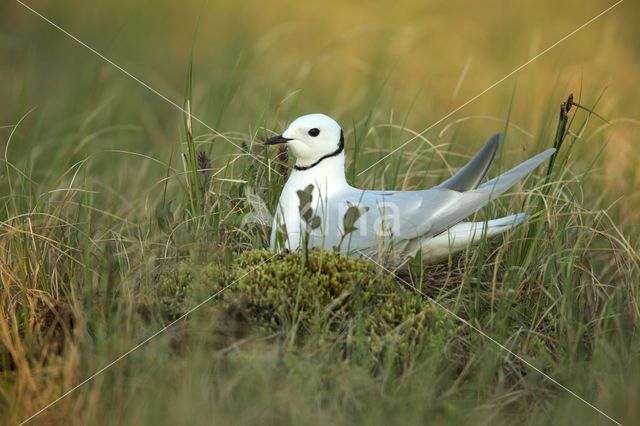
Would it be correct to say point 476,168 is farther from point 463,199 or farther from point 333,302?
point 333,302

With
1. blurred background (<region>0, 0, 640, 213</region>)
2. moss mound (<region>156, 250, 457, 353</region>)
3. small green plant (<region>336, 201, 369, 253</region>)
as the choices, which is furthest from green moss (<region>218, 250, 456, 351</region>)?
blurred background (<region>0, 0, 640, 213</region>)

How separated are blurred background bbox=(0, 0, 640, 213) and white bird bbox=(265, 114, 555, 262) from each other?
1384 millimetres

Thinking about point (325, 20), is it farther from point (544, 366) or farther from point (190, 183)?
point (544, 366)

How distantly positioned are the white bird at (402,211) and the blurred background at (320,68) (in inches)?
54.5

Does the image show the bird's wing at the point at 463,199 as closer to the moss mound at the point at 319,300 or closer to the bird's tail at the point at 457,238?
the bird's tail at the point at 457,238

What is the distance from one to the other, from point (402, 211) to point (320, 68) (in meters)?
6.06

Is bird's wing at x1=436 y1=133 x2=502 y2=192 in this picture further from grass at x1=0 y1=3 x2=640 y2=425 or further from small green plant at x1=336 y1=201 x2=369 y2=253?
small green plant at x1=336 y1=201 x2=369 y2=253

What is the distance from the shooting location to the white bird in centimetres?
323

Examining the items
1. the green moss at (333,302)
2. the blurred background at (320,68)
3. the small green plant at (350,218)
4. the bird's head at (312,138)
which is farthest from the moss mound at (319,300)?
the blurred background at (320,68)

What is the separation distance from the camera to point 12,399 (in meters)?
2.43

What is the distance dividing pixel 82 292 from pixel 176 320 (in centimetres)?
56

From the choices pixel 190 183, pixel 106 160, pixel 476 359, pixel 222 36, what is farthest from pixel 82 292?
pixel 222 36

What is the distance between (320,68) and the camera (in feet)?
29.5

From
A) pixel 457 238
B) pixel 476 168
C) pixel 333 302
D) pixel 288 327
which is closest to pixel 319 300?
pixel 333 302
